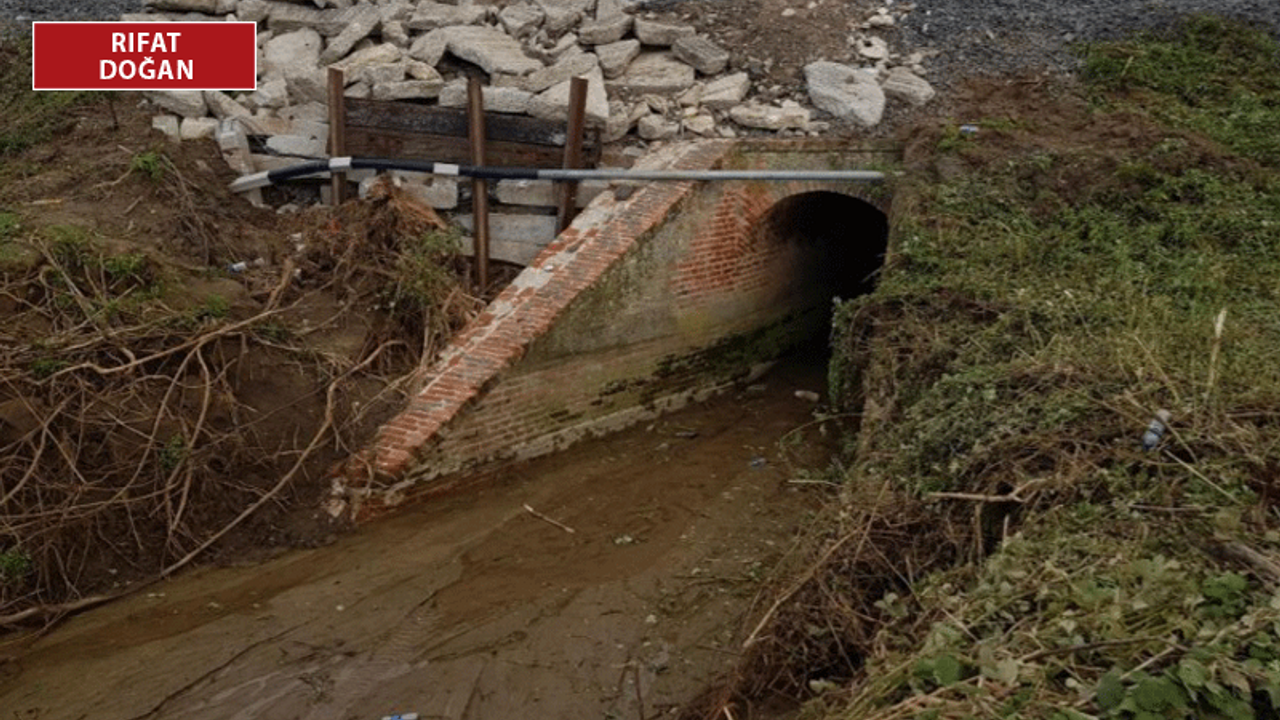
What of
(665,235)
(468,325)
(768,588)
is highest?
(665,235)

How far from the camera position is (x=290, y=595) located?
24.0 feet

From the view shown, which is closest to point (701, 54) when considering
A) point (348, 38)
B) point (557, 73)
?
point (557, 73)

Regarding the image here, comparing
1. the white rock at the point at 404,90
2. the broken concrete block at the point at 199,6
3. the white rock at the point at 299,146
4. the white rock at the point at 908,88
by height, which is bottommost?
the white rock at the point at 299,146

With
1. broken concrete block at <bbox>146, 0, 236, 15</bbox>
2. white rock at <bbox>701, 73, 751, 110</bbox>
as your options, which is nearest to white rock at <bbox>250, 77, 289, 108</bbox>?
broken concrete block at <bbox>146, 0, 236, 15</bbox>

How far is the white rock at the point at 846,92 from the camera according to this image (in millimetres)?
10555

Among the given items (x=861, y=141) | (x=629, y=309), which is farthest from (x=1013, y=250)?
(x=629, y=309)

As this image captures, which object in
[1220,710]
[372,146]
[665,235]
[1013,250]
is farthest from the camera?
[372,146]

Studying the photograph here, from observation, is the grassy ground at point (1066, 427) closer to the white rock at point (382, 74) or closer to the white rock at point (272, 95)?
the white rock at point (382, 74)

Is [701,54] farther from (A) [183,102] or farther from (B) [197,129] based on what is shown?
(A) [183,102]

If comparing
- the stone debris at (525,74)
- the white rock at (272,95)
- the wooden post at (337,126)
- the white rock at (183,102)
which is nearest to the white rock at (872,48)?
the stone debris at (525,74)

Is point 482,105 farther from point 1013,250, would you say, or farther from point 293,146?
point 1013,250

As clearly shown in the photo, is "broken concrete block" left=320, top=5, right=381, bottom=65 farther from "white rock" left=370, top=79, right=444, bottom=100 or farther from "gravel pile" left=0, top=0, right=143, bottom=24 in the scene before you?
"gravel pile" left=0, top=0, right=143, bottom=24

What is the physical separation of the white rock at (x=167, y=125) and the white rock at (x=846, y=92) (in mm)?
6260

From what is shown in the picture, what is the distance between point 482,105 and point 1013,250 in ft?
16.3
